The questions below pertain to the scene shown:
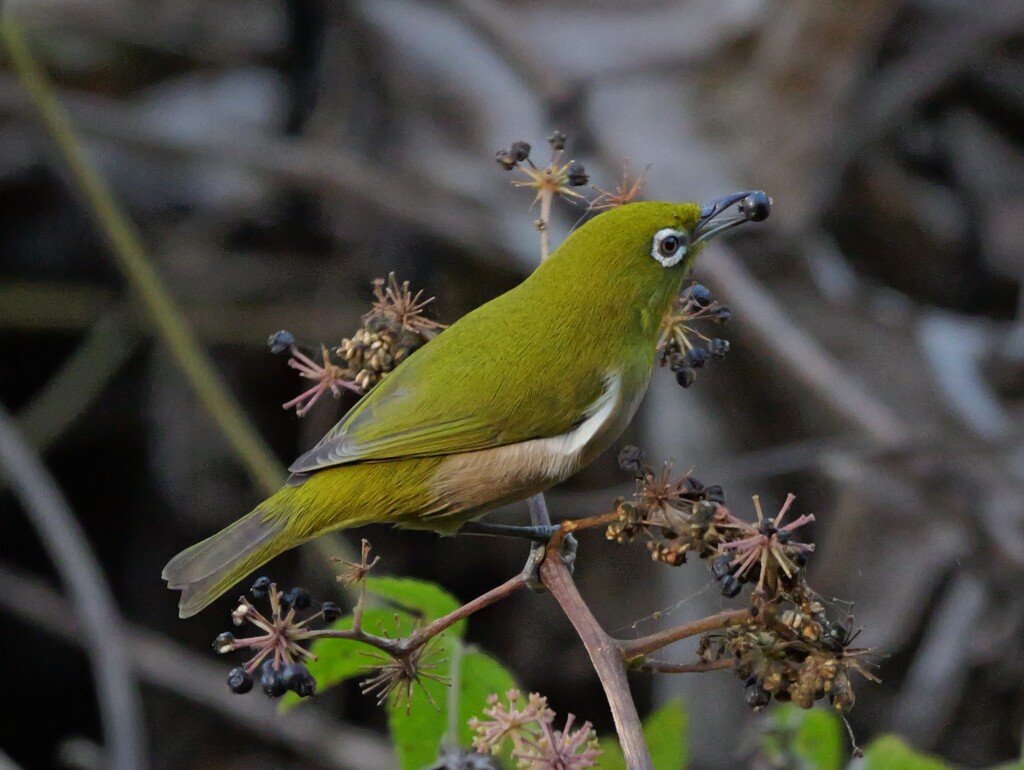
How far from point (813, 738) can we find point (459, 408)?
33.4 inches

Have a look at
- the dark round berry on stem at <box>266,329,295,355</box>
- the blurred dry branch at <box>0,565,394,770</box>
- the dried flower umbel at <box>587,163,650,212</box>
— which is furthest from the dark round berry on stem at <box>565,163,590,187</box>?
the blurred dry branch at <box>0,565,394,770</box>

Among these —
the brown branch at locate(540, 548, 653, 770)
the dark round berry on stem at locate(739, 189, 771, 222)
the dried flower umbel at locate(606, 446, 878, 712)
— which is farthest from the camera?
the dark round berry on stem at locate(739, 189, 771, 222)

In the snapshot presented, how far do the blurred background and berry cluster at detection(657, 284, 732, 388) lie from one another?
66.6 inches

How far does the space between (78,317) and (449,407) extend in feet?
9.70

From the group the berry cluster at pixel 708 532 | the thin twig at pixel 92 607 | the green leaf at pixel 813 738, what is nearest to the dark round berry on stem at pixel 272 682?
the berry cluster at pixel 708 532

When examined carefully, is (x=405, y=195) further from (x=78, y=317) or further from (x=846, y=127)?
(x=846, y=127)

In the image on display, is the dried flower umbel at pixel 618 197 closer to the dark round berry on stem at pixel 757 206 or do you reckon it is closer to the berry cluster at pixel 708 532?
the dark round berry on stem at pixel 757 206

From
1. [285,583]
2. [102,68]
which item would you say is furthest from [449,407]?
[102,68]

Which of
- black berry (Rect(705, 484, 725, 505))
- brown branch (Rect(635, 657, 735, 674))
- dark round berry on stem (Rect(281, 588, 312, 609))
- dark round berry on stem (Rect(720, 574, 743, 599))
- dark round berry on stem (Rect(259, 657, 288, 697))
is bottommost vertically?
brown branch (Rect(635, 657, 735, 674))

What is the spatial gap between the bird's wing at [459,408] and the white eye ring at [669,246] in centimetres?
27

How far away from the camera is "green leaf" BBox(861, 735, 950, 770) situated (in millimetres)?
1897

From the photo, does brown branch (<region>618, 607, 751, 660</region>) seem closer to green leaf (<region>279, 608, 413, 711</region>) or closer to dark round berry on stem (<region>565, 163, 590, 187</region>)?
green leaf (<region>279, 608, 413, 711</region>)

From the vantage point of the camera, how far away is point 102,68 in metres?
5.33

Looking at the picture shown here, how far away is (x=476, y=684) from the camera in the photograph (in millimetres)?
1905
